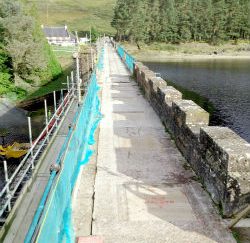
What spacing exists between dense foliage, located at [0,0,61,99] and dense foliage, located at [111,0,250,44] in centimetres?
7284

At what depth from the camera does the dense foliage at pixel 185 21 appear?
4577 inches

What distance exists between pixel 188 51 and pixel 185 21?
47.0 feet

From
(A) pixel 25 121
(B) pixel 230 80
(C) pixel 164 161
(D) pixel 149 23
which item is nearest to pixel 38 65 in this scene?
(A) pixel 25 121

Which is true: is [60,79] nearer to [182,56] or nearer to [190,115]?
[190,115]

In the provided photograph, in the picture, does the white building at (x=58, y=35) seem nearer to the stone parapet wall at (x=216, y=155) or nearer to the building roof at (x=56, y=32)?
the building roof at (x=56, y=32)

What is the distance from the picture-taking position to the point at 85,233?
691 cm

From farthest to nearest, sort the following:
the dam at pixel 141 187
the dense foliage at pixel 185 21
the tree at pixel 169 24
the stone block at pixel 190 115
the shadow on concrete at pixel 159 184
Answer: the tree at pixel 169 24, the dense foliage at pixel 185 21, the stone block at pixel 190 115, the shadow on concrete at pixel 159 184, the dam at pixel 141 187

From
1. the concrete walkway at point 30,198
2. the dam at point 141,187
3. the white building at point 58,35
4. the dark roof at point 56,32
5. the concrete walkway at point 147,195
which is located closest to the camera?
the dam at point 141,187

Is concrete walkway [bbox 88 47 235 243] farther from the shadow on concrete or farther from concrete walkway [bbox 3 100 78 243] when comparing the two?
concrete walkway [bbox 3 100 78 243]

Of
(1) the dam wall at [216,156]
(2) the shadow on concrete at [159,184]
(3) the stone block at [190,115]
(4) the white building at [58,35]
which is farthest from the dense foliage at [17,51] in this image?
(4) the white building at [58,35]

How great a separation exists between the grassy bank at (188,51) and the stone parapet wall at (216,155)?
90254 mm

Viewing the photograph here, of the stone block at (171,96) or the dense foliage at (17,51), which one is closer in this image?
the stone block at (171,96)

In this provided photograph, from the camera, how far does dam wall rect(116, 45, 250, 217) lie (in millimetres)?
7039

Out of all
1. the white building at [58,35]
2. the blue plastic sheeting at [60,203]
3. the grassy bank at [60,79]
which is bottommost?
the grassy bank at [60,79]
